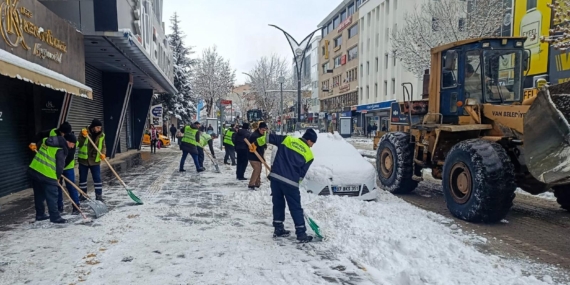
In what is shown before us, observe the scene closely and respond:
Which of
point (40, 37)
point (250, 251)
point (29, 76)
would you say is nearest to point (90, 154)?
point (29, 76)

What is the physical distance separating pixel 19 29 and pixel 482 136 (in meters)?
8.39

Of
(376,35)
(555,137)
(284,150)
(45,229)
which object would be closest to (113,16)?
(45,229)

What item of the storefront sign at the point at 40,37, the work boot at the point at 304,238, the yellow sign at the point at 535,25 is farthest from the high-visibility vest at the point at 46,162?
the yellow sign at the point at 535,25

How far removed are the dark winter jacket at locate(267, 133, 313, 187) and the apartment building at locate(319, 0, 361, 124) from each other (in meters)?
43.0

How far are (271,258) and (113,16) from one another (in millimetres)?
8160

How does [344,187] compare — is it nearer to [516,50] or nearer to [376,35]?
[516,50]

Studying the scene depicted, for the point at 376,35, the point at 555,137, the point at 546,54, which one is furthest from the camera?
the point at 376,35

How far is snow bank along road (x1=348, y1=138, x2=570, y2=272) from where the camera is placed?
A: 16.7 ft

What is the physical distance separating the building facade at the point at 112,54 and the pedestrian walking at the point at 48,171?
493 centimetres

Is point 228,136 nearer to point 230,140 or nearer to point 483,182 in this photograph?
point 230,140

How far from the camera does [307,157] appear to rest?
545cm

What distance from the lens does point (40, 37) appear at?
26.6ft

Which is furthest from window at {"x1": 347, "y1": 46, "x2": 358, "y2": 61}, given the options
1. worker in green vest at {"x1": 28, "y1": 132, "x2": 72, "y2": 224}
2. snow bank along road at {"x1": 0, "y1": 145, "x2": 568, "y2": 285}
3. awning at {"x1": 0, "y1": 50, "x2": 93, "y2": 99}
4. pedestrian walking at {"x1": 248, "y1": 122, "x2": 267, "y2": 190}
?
worker in green vest at {"x1": 28, "y1": 132, "x2": 72, "y2": 224}

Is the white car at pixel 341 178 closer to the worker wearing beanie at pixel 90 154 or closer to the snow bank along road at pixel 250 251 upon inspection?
the snow bank along road at pixel 250 251
